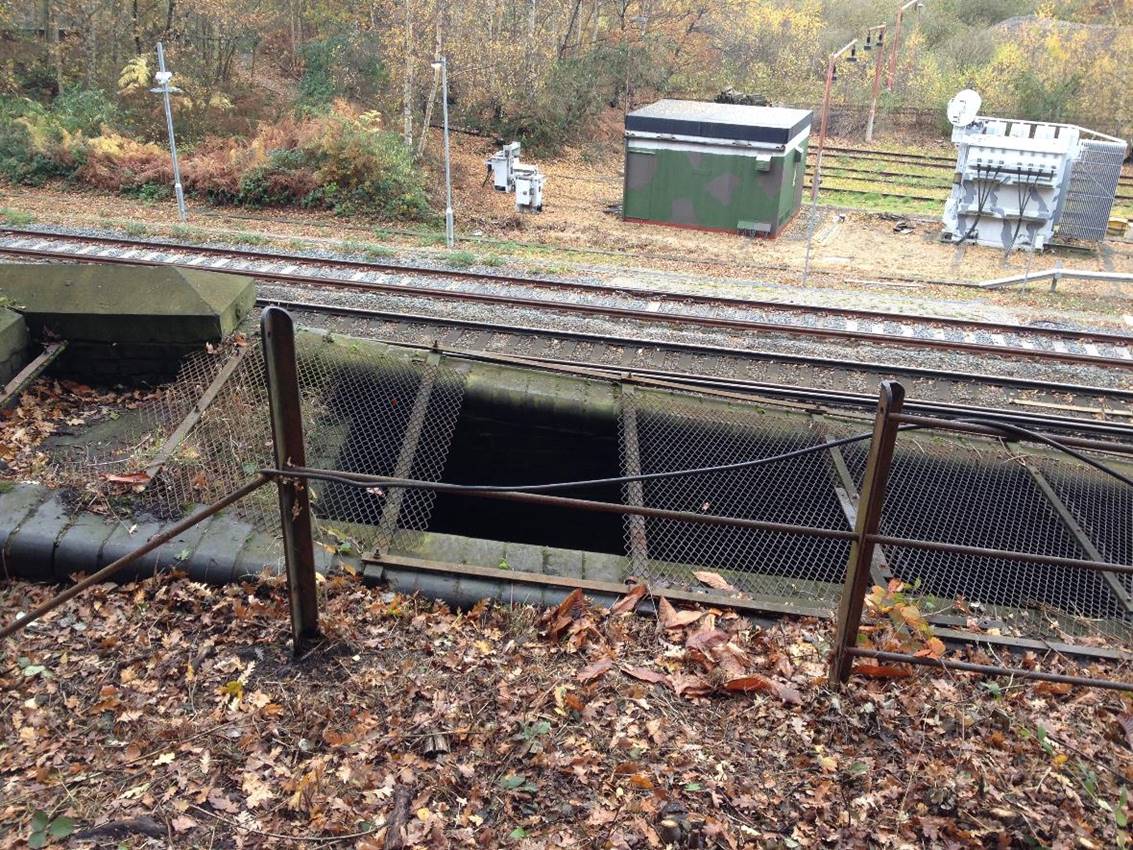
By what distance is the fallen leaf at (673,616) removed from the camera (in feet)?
15.5

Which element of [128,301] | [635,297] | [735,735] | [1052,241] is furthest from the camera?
[1052,241]

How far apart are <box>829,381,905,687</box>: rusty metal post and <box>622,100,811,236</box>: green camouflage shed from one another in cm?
1799

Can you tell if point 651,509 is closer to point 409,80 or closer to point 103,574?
point 103,574

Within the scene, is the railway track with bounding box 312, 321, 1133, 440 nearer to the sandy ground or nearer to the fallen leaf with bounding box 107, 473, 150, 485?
the fallen leaf with bounding box 107, 473, 150, 485

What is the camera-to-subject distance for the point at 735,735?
152 inches

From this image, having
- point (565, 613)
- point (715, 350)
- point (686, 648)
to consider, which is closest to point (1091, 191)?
point (715, 350)

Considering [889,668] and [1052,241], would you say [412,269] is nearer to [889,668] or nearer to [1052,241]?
[889,668]

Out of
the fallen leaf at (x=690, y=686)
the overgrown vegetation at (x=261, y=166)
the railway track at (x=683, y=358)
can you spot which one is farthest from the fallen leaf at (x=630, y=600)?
the overgrown vegetation at (x=261, y=166)

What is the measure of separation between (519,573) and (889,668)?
196 centimetres

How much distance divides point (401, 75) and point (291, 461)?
23986 mm

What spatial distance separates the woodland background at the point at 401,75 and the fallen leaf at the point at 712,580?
17.0 m

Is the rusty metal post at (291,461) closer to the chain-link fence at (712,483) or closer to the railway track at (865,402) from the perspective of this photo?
the chain-link fence at (712,483)

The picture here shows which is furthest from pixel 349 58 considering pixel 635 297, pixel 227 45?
pixel 635 297

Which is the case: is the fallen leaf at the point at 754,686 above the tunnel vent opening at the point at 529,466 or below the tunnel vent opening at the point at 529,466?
above
